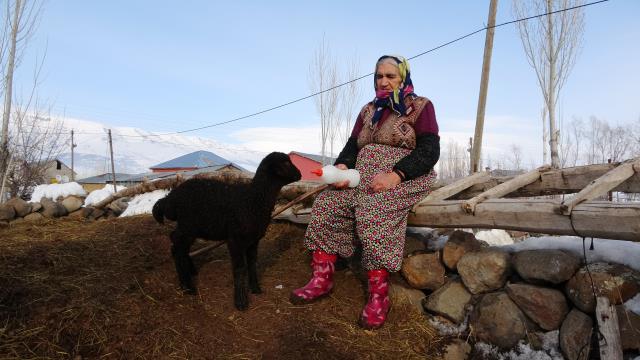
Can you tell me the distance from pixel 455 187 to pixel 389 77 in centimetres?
115

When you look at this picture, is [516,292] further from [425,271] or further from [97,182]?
[97,182]

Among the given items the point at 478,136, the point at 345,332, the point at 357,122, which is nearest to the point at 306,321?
the point at 345,332

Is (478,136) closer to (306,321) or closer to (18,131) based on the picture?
(306,321)

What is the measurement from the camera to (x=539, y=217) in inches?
89.0

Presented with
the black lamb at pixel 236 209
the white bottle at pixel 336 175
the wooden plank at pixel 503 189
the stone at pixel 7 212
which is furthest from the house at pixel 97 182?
the wooden plank at pixel 503 189

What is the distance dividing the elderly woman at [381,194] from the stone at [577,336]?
107cm

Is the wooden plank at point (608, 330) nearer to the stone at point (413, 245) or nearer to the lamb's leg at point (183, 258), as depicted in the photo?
the stone at point (413, 245)

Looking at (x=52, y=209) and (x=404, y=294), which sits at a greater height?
(x=52, y=209)

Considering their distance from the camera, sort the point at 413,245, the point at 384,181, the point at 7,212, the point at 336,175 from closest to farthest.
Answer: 1. the point at 384,181
2. the point at 336,175
3. the point at 413,245
4. the point at 7,212

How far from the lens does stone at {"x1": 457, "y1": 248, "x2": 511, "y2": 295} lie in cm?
267

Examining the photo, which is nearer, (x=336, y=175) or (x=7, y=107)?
(x=336, y=175)

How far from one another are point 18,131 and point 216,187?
10984 millimetres

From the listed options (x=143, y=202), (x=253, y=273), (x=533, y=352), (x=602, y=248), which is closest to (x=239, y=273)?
(x=253, y=273)

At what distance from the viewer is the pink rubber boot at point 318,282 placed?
2814 millimetres
